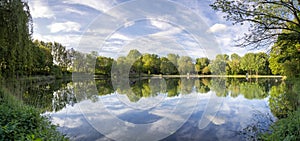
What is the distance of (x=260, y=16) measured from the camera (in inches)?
273

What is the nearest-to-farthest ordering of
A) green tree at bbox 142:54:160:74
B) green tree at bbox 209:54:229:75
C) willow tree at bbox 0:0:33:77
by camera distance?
willow tree at bbox 0:0:33:77 → green tree at bbox 209:54:229:75 → green tree at bbox 142:54:160:74

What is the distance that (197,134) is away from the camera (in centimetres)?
557

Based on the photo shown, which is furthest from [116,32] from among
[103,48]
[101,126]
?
[101,126]

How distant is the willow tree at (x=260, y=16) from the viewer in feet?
22.2

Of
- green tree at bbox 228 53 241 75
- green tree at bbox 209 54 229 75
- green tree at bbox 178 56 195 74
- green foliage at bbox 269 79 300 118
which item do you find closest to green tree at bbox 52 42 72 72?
green tree at bbox 178 56 195 74

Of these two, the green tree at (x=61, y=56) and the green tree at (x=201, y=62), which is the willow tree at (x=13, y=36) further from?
the green tree at (x=61, y=56)

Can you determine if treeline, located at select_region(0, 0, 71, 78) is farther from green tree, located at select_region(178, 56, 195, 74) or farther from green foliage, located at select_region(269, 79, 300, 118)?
green foliage, located at select_region(269, 79, 300, 118)

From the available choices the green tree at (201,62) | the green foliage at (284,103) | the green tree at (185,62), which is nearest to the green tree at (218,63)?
the green tree at (185,62)

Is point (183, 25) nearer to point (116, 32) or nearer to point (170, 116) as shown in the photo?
point (116, 32)

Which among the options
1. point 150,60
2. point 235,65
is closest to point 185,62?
point 150,60

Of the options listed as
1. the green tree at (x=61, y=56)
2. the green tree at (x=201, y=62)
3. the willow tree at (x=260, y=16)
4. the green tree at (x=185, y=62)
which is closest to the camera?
the willow tree at (x=260, y=16)

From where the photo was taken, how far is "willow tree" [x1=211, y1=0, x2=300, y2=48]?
6754 mm

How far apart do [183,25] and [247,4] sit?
2196mm

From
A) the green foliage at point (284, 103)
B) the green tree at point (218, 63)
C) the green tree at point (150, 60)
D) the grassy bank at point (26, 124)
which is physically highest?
the green tree at point (150, 60)
